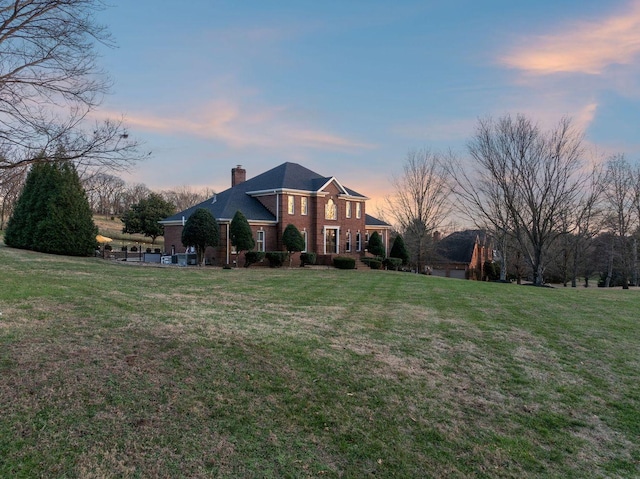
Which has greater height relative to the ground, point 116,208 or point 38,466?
point 116,208

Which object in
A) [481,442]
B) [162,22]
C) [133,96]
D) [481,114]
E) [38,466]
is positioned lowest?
[481,442]

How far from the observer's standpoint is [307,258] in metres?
29.7

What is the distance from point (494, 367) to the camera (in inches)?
257

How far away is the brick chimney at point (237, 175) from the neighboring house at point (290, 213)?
2057mm

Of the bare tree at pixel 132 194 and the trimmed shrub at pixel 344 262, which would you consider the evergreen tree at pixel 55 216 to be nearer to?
the trimmed shrub at pixel 344 262

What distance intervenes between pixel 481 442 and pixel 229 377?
9.44 feet

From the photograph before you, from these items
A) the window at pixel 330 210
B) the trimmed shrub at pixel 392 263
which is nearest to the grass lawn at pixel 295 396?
the window at pixel 330 210

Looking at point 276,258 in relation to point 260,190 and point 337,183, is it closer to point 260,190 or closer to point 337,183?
point 260,190

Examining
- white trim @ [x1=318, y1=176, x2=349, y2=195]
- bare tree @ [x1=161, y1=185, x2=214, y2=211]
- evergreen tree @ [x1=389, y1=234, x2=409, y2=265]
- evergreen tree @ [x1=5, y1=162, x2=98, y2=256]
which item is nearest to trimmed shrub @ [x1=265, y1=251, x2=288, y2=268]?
white trim @ [x1=318, y1=176, x2=349, y2=195]

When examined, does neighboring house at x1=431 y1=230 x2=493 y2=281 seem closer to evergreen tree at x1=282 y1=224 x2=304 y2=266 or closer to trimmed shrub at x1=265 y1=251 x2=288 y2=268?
evergreen tree at x1=282 y1=224 x2=304 y2=266

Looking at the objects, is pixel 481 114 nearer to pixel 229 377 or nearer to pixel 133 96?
pixel 133 96

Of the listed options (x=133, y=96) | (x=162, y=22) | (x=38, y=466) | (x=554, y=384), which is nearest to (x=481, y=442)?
(x=554, y=384)

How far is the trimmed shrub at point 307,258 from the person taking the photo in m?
29.6

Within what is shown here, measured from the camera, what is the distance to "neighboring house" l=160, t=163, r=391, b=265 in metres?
29.0
